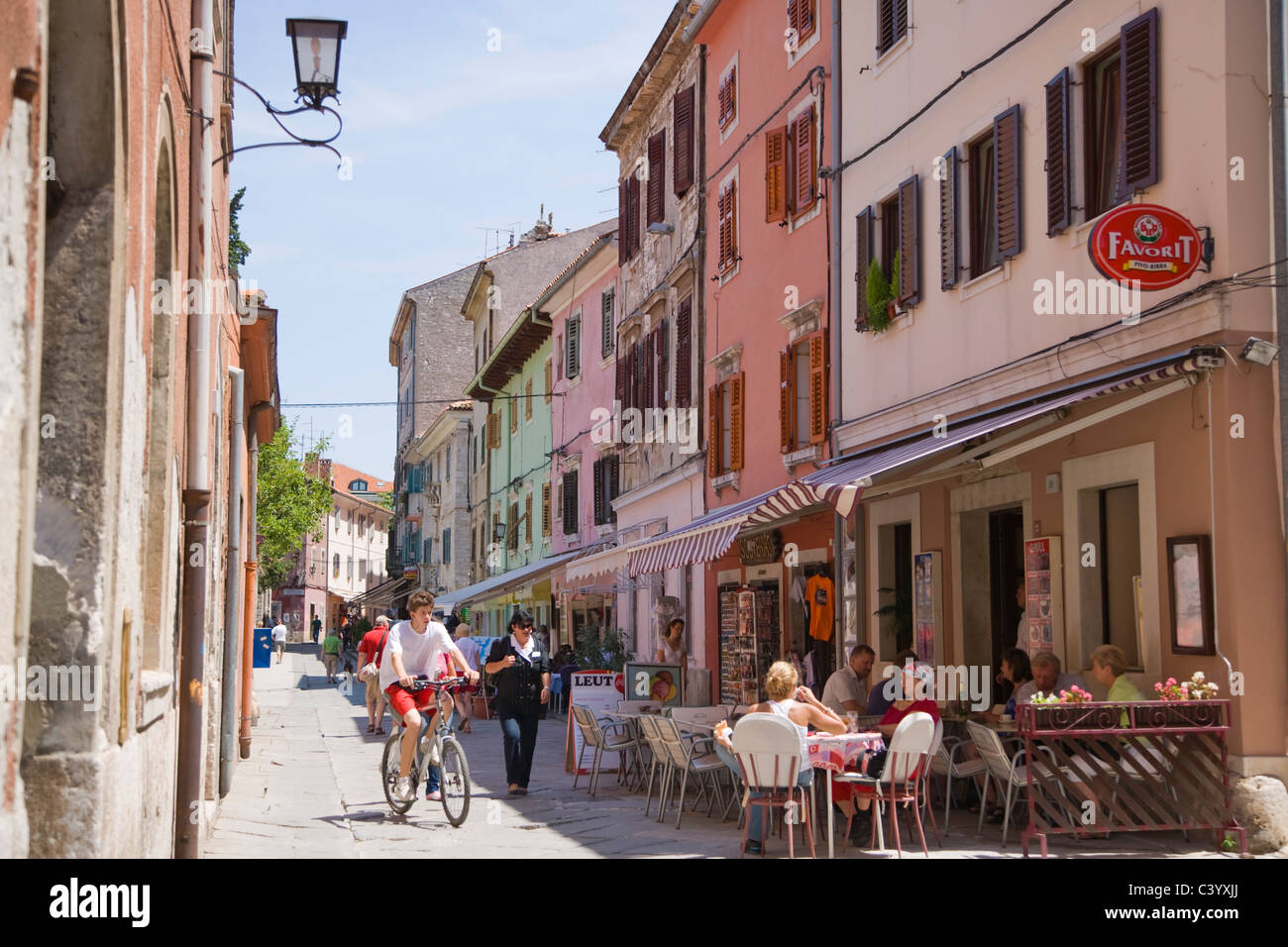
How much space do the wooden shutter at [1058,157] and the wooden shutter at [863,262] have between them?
13.2 ft

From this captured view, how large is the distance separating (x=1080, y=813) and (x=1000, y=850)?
0.66 meters

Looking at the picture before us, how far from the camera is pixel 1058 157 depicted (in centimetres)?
1168

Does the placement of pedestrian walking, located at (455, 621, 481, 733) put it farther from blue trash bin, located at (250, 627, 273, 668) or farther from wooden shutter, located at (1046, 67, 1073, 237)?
wooden shutter, located at (1046, 67, 1073, 237)


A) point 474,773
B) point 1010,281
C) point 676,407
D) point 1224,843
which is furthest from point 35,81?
point 676,407

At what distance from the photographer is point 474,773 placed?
1571 cm

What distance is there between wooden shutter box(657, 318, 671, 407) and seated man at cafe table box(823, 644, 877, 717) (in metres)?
12.6

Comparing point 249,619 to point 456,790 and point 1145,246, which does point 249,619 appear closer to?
point 456,790

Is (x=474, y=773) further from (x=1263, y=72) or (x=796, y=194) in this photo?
(x=1263, y=72)

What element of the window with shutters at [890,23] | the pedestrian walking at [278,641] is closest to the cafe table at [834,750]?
the window with shutters at [890,23]

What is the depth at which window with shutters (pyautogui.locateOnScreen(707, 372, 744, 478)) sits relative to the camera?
66.7 ft

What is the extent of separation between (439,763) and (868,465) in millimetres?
4548

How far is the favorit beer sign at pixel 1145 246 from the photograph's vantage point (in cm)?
969

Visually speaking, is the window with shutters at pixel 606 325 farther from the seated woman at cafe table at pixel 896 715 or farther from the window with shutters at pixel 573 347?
the seated woman at cafe table at pixel 896 715

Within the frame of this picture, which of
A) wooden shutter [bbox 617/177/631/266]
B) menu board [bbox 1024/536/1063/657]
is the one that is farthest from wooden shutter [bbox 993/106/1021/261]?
wooden shutter [bbox 617/177/631/266]
